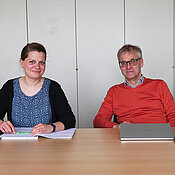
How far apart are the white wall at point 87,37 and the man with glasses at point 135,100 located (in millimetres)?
1454

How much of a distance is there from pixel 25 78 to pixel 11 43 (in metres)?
1.98

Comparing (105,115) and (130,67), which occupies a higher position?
(130,67)

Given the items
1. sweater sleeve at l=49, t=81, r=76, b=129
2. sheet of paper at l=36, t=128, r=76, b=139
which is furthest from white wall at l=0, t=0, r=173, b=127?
sheet of paper at l=36, t=128, r=76, b=139

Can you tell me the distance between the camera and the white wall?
3779mm

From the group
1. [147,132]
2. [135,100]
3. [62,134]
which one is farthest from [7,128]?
[135,100]

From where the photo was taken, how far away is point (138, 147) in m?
1.28

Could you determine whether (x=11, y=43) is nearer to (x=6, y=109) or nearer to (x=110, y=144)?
(x=6, y=109)

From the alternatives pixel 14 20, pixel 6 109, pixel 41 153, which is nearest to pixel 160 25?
pixel 14 20

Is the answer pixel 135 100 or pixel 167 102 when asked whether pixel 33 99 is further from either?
pixel 167 102

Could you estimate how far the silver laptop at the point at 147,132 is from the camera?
4.65ft

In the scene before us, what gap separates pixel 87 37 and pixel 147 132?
101 inches

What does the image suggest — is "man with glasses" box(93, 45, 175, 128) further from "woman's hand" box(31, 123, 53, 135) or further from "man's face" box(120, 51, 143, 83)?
"woman's hand" box(31, 123, 53, 135)

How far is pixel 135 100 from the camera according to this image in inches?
90.2

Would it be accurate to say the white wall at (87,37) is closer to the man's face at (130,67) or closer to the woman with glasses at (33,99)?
the man's face at (130,67)
